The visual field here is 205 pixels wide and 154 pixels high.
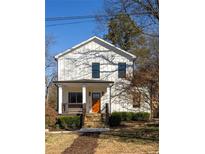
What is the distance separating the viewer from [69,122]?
12.0 metres

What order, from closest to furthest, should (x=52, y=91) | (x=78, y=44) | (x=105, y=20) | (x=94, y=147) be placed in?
(x=94, y=147)
(x=105, y=20)
(x=78, y=44)
(x=52, y=91)

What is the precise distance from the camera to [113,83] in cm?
1496

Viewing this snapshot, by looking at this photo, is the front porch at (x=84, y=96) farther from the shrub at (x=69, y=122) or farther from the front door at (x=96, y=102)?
the shrub at (x=69, y=122)

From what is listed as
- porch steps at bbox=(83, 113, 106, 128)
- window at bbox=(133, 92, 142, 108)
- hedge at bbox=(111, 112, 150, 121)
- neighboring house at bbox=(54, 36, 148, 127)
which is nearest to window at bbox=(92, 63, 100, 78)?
neighboring house at bbox=(54, 36, 148, 127)

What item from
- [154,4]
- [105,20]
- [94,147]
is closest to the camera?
[94,147]

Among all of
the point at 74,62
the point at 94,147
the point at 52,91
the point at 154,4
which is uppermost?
the point at 154,4

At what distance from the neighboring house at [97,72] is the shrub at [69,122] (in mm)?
2777

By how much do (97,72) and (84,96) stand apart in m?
1.66
